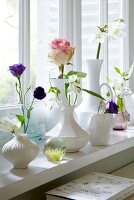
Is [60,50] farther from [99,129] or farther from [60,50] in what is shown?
[99,129]

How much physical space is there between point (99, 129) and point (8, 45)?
58 centimetres

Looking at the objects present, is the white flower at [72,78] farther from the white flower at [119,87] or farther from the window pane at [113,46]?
the window pane at [113,46]

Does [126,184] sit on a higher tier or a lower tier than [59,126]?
lower

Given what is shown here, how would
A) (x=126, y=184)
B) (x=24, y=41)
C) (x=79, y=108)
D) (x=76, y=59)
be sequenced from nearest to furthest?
(x=126, y=184) → (x=24, y=41) → (x=79, y=108) → (x=76, y=59)

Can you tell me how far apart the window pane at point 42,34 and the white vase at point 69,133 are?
0.36 m

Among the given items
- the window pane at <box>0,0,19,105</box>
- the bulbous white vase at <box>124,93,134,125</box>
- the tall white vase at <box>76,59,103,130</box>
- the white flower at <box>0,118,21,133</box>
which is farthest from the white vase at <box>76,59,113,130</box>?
the white flower at <box>0,118,21,133</box>

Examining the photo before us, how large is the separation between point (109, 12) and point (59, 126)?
1.19 m

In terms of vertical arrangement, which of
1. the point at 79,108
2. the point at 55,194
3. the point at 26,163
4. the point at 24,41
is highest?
the point at 24,41

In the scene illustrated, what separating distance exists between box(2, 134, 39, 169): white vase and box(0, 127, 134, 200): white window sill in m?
0.03

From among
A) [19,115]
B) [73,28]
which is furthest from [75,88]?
[73,28]

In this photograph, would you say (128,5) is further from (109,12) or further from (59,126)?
(59,126)

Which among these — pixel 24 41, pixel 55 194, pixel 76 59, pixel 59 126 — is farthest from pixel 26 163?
pixel 76 59

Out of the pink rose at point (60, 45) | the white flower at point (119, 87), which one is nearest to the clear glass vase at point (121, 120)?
the white flower at point (119, 87)

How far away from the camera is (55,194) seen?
1.68m
